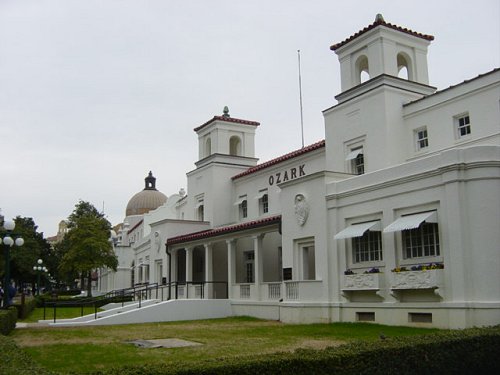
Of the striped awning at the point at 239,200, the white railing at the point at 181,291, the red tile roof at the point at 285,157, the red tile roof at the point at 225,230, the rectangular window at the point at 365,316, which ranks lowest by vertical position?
the rectangular window at the point at 365,316

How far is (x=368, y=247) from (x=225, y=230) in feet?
33.3

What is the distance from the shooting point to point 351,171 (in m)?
24.1

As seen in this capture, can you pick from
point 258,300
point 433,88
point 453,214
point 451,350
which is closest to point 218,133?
point 258,300

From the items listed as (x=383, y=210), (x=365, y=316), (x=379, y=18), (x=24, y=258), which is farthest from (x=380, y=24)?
(x=24, y=258)

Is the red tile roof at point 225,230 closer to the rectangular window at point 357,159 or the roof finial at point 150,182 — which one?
the rectangular window at point 357,159

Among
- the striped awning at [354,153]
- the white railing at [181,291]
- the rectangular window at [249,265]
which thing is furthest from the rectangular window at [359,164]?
the white railing at [181,291]

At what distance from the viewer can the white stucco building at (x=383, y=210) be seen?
54.0 ft

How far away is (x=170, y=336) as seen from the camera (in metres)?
17.9

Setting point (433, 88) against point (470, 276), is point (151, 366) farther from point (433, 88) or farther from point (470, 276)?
point (433, 88)

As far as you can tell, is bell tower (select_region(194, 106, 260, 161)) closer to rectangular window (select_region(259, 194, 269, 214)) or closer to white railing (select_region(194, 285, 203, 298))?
rectangular window (select_region(259, 194, 269, 214))

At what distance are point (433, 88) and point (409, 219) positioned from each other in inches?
331

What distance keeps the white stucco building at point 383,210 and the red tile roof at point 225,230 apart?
143 mm

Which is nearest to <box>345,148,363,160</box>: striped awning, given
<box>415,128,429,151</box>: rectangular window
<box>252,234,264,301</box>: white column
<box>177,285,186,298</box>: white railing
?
<box>415,128,429,151</box>: rectangular window

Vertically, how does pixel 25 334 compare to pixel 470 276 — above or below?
below
